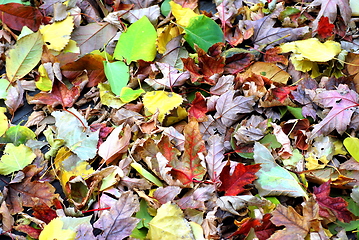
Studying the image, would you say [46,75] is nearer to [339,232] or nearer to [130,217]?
[130,217]

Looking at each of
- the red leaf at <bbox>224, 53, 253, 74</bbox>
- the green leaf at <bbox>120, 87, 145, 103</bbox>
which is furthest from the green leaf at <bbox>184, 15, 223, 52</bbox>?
the green leaf at <bbox>120, 87, 145, 103</bbox>

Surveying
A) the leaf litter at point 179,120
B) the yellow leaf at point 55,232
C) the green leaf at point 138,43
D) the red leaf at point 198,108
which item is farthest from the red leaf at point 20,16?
the yellow leaf at point 55,232

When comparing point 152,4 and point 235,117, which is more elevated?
point 152,4

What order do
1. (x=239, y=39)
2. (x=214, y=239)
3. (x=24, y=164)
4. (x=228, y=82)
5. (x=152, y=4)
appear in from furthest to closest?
(x=152, y=4), (x=239, y=39), (x=228, y=82), (x=24, y=164), (x=214, y=239)

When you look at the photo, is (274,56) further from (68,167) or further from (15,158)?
(15,158)

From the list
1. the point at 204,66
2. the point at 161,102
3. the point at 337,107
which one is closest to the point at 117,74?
the point at 161,102

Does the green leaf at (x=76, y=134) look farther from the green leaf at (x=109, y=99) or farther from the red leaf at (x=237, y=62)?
the red leaf at (x=237, y=62)

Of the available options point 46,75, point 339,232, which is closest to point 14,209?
point 46,75
